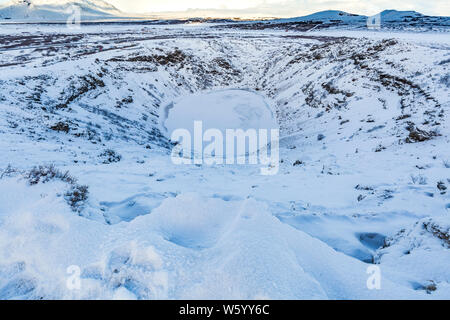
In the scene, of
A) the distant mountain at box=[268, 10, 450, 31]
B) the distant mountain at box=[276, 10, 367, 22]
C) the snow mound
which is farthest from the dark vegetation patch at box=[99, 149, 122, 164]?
the distant mountain at box=[276, 10, 367, 22]

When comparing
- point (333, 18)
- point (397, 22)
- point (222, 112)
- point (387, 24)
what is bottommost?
point (222, 112)

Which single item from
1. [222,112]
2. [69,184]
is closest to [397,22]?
[222,112]

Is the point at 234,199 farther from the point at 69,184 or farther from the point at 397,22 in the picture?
the point at 397,22

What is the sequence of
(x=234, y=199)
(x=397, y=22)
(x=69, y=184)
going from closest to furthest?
(x=69, y=184)
(x=234, y=199)
(x=397, y=22)

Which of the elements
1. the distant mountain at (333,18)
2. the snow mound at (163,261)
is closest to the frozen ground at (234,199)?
the snow mound at (163,261)

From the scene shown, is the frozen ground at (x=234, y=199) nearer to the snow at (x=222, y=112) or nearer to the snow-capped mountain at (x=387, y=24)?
the snow at (x=222, y=112)

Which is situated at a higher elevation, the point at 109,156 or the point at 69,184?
the point at 69,184

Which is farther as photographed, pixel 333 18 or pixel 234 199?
pixel 333 18

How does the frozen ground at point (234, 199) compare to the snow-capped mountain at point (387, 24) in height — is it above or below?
below

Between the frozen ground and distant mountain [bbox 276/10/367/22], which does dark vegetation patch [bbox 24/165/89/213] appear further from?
distant mountain [bbox 276/10/367/22]
